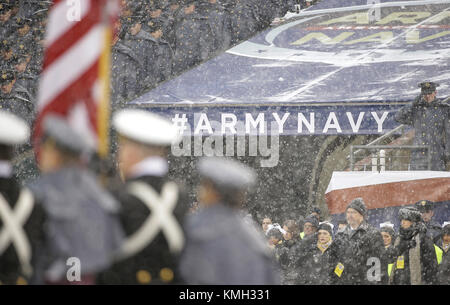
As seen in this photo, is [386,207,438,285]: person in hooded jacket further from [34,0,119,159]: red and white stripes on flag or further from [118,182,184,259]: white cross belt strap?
[34,0,119,159]: red and white stripes on flag

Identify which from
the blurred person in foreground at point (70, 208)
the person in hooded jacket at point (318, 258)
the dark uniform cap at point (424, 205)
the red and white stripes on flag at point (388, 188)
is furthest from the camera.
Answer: the red and white stripes on flag at point (388, 188)

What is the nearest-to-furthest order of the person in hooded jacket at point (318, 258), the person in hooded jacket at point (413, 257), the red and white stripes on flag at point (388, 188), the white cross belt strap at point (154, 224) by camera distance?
the white cross belt strap at point (154, 224) < the person in hooded jacket at point (413, 257) < the person in hooded jacket at point (318, 258) < the red and white stripes on flag at point (388, 188)

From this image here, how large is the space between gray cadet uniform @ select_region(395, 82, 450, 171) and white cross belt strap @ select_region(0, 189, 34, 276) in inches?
221

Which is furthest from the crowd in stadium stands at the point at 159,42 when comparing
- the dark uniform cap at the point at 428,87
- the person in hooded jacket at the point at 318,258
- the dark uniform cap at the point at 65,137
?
the dark uniform cap at the point at 65,137

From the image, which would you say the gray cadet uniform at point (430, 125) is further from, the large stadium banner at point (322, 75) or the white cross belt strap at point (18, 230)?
the white cross belt strap at point (18, 230)

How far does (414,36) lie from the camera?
32.8ft

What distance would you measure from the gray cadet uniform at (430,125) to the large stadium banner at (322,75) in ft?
4.17

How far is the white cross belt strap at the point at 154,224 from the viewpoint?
1.71 meters

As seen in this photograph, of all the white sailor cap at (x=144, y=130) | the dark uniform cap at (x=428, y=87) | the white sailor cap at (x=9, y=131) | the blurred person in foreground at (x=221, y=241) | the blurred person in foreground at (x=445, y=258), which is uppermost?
the white sailor cap at (x=9, y=131)

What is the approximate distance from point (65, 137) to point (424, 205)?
4907mm
